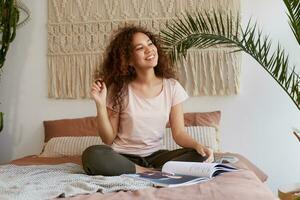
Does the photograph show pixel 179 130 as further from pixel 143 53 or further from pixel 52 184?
pixel 52 184

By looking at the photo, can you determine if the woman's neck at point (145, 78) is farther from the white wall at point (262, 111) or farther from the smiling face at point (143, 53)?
the white wall at point (262, 111)

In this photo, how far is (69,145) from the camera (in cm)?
251

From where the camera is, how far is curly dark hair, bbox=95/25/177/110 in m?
2.17

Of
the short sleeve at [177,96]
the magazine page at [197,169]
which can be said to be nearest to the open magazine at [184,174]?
the magazine page at [197,169]

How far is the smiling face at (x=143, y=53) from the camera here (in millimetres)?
2150

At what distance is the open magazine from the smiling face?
59 cm

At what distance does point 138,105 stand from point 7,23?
49.9 inches

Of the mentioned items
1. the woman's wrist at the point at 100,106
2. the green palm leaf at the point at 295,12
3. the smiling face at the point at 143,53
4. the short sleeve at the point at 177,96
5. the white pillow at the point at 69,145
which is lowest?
the white pillow at the point at 69,145

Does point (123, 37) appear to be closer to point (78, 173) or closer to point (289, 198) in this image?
point (78, 173)

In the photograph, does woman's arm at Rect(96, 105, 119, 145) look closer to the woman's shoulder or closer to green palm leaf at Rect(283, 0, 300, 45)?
the woman's shoulder

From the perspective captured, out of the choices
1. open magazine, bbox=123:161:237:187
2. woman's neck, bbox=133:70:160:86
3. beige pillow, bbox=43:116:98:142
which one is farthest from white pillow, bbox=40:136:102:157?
open magazine, bbox=123:161:237:187

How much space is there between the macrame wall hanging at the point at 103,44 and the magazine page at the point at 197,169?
1119mm

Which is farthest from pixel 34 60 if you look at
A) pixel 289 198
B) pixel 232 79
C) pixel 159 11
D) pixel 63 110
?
pixel 289 198

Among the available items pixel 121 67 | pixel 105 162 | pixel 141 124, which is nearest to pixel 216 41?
pixel 121 67
